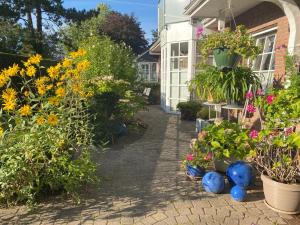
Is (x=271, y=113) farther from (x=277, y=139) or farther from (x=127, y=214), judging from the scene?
(x=127, y=214)

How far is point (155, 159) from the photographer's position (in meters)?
5.52

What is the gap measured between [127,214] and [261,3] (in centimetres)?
552

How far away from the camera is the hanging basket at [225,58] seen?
5461 millimetres

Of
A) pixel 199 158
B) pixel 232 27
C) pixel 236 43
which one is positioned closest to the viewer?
pixel 199 158

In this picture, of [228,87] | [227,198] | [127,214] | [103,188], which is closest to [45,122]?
[103,188]

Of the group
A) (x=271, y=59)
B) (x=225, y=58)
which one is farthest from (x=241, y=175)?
(x=271, y=59)

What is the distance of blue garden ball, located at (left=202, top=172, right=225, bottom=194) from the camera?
3.86 meters

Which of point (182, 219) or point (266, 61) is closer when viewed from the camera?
point (182, 219)

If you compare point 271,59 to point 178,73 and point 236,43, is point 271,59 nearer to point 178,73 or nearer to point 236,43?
point 236,43

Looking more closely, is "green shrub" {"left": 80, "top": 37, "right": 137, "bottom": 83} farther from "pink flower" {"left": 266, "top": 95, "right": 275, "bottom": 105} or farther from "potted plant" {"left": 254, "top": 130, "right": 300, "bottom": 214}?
"potted plant" {"left": 254, "top": 130, "right": 300, "bottom": 214}

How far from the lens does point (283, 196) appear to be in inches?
130

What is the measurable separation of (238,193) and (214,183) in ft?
1.10

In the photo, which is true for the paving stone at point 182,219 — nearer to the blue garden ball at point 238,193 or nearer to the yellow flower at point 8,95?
the blue garden ball at point 238,193

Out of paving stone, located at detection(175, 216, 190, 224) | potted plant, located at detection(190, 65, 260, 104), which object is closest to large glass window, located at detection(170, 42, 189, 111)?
potted plant, located at detection(190, 65, 260, 104)
